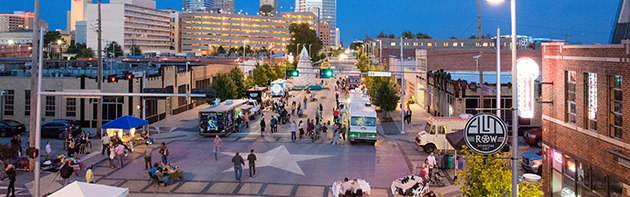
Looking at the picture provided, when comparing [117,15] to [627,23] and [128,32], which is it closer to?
[128,32]

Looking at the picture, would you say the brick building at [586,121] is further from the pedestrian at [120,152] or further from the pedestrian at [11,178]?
the pedestrian at [11,178]

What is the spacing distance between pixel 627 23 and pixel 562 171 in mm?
5104

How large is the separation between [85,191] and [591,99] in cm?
1491

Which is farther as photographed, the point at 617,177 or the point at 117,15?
the point at 117,15

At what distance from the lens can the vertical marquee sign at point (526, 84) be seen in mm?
14016

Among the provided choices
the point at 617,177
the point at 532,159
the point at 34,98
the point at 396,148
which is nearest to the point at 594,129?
the point at 617,177

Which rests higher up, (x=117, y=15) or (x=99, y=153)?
(x=117, y=15)

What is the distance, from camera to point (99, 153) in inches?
1021

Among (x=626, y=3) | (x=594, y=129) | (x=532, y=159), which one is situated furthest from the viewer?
(x=532, y=159)

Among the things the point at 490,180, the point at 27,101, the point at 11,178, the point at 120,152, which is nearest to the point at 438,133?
the point at 490,180

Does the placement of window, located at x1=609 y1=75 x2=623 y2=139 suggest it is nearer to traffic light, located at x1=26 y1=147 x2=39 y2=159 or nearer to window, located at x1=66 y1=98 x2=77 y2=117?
traffic light, located at x1=26 y1=147 x2=39 y2=159

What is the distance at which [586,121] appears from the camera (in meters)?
14.0

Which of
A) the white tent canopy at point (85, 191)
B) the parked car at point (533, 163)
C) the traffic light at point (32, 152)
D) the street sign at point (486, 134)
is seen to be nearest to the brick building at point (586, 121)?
the parked car at point (533, 163)

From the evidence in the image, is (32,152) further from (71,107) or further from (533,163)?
(71,107)
